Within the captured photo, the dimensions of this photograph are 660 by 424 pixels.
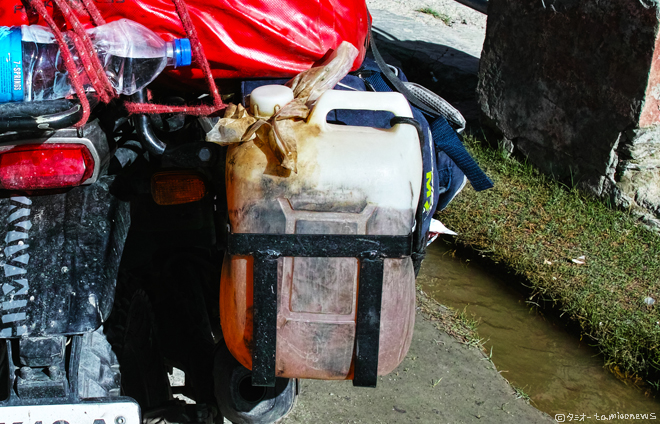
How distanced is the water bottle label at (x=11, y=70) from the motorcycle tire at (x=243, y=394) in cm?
85

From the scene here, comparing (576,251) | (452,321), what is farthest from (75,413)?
(576,251)

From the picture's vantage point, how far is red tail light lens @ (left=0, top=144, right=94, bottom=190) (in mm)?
1343

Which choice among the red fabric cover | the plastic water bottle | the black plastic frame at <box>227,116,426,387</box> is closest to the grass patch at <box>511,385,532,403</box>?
the black plastic frame at <box>227,116,426,387</box>

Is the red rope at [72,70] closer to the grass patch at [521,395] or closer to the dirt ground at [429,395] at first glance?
the dirt ground at [429,395]

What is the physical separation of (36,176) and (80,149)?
0.11 metres

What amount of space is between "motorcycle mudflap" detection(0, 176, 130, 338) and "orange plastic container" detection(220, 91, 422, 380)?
11.4 inches

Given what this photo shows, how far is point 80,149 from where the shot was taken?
1.39m

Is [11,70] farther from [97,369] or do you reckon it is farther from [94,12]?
[97,369]

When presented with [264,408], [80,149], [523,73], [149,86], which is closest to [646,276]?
[523,73]

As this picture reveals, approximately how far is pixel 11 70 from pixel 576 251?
2.78m

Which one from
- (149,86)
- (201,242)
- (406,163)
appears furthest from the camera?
(201,242)

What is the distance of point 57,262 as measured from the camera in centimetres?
139

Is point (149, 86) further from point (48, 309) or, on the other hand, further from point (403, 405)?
point (403, 405)

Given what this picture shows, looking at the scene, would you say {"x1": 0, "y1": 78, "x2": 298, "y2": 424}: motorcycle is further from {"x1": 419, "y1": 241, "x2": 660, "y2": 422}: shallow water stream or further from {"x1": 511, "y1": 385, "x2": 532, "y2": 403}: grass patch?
{"x1": 419, "y1": 241, "x2": 660, "y2": 422}: shallow water stream
